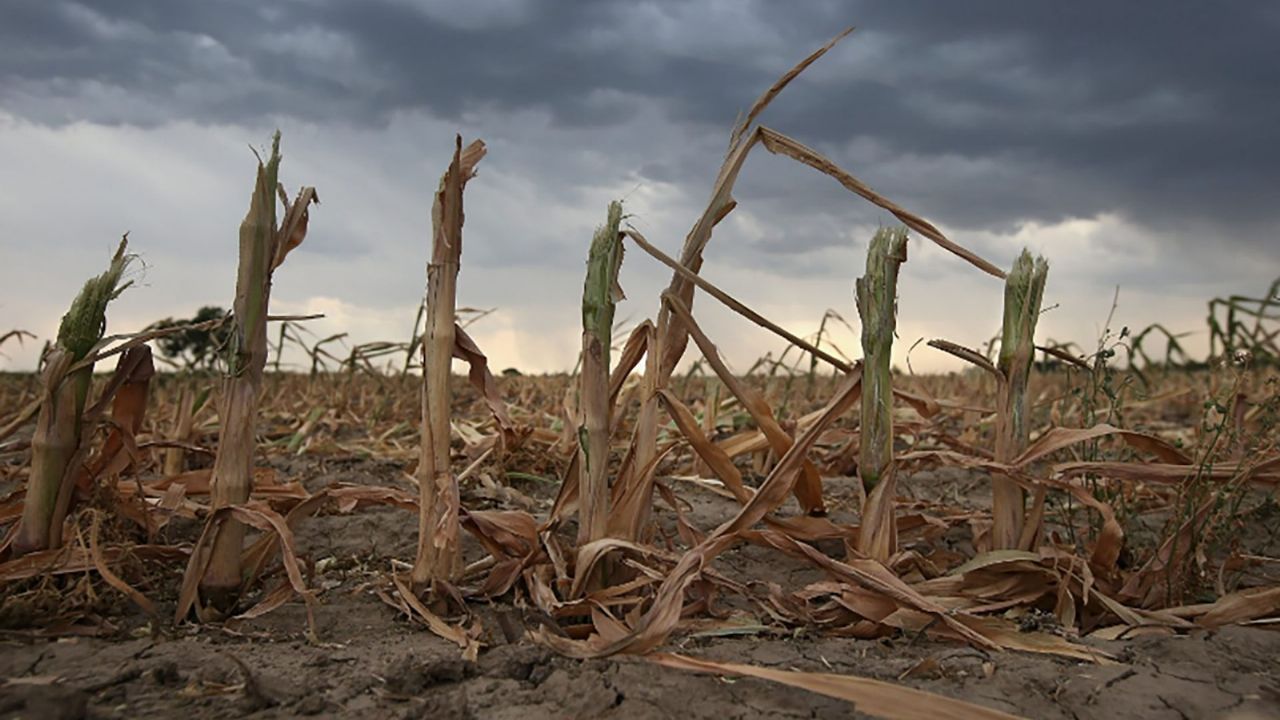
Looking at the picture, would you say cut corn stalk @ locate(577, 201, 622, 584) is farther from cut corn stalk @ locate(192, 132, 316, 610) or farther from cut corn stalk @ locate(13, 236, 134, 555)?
cut corn stalk @ locate(13, 236, 134, 555)

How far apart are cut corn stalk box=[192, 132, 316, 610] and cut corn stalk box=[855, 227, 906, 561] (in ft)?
4.81

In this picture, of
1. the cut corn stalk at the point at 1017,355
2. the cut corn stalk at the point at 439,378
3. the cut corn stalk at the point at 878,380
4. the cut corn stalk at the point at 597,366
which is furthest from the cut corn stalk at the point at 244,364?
the cut corn stalk at the point at 1017,355

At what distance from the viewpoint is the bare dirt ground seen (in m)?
1.89

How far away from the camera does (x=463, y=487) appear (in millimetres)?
3969

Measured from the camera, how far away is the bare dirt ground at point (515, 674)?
1889 millimetres

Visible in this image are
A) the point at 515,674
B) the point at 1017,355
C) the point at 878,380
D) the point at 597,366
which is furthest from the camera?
the point at 1017,355

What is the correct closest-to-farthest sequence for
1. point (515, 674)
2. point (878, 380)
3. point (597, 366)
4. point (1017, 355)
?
point (515, 674), point (597, 366), point (878, 380), point (1017, 355)

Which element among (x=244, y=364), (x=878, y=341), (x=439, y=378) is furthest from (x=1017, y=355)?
(x=244, y=364)

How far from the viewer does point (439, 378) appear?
8.05 ft

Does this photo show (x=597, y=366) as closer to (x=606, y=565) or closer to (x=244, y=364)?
(x=606, y=565)

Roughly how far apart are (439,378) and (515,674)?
75 cm

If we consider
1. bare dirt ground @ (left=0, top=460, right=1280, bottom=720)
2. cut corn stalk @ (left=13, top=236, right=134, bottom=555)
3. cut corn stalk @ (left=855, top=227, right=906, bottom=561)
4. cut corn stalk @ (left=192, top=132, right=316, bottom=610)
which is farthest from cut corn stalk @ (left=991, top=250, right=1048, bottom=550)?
cut corn stalk @ (left=13, top=236, right=134, bottom=555)

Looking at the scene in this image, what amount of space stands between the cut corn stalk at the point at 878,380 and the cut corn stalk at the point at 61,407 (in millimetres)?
1890

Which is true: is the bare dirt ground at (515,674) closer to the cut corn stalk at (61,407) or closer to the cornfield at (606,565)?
the cornfield at (606,565)
